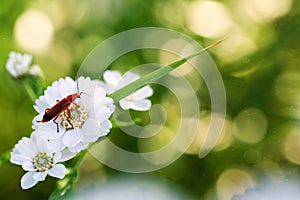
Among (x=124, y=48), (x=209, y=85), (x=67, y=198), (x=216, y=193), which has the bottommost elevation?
(x=216, y=193)

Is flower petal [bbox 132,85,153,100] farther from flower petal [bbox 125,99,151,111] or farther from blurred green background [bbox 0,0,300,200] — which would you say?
blurred green background [bbox 0,0,300,200]

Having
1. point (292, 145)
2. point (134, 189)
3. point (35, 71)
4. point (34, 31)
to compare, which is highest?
point (35, 71)

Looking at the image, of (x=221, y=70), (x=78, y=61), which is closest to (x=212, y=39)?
(x=221, y=70)

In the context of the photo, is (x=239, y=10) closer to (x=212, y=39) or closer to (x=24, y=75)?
(x=212, y=39)

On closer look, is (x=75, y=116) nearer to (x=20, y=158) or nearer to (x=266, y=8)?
(x=20, y=158)

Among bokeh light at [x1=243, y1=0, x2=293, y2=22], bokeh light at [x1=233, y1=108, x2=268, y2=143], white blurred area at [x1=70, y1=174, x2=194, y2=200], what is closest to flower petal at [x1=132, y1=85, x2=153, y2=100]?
white blurred area at [x1=70, y1=174, x2=194, y2=200]

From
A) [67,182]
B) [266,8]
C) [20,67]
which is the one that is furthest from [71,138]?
[266,8]
